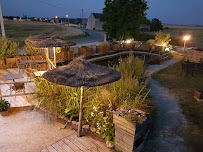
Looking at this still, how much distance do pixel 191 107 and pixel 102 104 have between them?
331 cm

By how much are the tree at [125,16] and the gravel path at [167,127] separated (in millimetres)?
14890

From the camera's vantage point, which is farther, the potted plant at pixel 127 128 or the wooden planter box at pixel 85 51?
the wooden planter box at pixel 85 51

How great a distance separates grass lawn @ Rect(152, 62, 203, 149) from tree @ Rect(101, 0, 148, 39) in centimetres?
1146

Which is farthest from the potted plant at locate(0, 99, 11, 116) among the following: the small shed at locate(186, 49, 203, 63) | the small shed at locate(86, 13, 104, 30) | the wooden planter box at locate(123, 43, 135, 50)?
the small shed at locate(86, 13, 104, 30)

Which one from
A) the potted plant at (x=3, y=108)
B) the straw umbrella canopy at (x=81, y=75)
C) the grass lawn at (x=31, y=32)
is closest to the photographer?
the straw umbrella canopy at (x=81, y=75)

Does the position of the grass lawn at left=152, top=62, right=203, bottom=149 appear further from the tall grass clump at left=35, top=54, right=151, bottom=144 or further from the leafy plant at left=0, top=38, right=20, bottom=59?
the leafy plant at left=0, top=38, right=20, bottom=59

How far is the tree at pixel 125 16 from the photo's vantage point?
19.4m

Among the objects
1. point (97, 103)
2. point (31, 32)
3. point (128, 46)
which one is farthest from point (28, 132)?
point (31, 32)

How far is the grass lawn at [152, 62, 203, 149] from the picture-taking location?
4.17 m

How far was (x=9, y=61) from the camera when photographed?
897 cm

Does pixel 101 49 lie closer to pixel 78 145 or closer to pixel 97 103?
pixel 97 103

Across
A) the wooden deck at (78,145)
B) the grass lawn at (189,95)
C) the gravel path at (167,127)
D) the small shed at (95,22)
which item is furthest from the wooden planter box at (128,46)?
the small shed at (95,22)

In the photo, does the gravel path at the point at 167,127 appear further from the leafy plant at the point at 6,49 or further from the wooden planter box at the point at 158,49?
the wooden planter box at the point at 158,49

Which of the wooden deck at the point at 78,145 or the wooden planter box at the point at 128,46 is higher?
the wooden planter box at the point at 128,46
